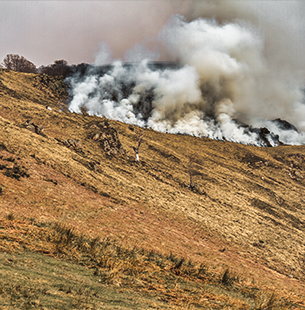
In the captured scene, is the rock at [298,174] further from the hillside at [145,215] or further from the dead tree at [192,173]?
the dead tree at [192,173]

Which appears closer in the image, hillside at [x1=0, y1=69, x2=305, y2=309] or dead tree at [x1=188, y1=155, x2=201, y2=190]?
hillside at [x1=0, y1=69, x2=305, y2=309]

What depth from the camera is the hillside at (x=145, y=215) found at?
313 inches

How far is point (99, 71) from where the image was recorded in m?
113

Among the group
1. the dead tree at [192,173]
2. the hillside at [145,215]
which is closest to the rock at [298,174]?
the hillside at [145,215]

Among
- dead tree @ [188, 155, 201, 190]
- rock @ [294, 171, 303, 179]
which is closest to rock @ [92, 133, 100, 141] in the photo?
dead tree @ [188, 155, 201, 190]

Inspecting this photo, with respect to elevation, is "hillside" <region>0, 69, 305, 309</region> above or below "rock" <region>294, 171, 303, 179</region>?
below

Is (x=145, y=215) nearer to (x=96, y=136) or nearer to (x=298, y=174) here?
(x=96, y=136)

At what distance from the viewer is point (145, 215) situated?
2534 centimetres

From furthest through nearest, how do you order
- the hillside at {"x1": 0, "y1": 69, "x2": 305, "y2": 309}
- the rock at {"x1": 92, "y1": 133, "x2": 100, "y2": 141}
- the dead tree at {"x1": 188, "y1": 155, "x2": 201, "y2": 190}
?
1. the rock at {"x1": 92, "y1": 133, "x2": 100, "y2": 141}
2. the dead tree at {"x1": 188, "y1": 155, "x2": 201, "y2": 190}
3. the hillside at {"x1": 0, "y1": 69, "x2": 305, "y2": 309}

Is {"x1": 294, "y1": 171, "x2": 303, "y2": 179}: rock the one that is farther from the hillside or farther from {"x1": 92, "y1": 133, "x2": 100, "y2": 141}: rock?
{"x1": 92, "y1": 133, "x2": 100, "y2": 141}: rock

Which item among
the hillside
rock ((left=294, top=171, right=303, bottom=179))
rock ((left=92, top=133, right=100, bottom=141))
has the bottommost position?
the hillside

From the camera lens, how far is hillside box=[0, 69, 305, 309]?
7945 mm

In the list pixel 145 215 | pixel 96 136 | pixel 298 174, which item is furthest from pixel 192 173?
pixel 298 174

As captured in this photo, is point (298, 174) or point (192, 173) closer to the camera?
point (192, 173)
